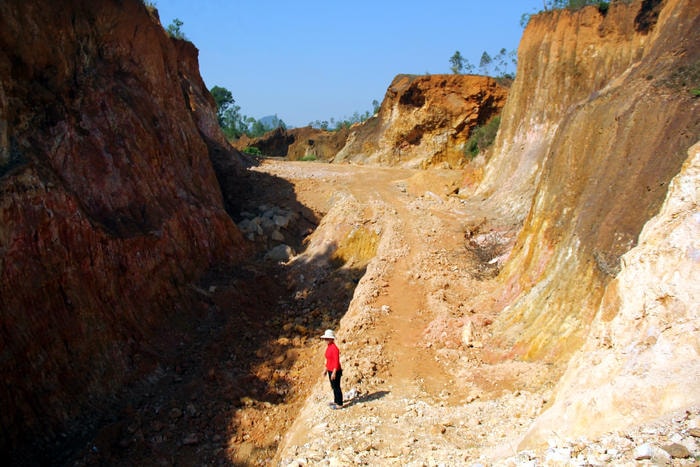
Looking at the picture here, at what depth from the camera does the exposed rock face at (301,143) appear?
40531mm

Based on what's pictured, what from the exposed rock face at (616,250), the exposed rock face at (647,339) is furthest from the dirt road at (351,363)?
the exposed rock face at (647,339)

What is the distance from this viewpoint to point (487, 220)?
1602 cm

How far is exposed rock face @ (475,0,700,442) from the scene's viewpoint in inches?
197

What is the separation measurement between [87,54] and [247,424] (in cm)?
909

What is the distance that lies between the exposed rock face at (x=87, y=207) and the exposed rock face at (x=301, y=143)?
24.0 meters

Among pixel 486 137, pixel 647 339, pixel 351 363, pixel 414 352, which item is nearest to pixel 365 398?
pixel 351 363

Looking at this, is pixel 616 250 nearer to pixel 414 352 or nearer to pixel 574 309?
pixel 574 309

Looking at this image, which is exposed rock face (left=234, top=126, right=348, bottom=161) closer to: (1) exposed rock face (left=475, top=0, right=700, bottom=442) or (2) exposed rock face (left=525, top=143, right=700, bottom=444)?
A: (1) exposed rock face (left=475, top=0, right=700, bottom=442)

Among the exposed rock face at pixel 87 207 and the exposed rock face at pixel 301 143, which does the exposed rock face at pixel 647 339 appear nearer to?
the exposed rock face at pixel 87 207

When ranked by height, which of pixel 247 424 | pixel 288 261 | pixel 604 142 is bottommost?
pixel 247 424

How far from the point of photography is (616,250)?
25.1ft

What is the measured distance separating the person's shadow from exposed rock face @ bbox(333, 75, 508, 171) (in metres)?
21.0

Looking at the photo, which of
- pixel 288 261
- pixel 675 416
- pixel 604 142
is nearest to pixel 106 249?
pixel 288 261

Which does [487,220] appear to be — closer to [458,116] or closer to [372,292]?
[372,292]
